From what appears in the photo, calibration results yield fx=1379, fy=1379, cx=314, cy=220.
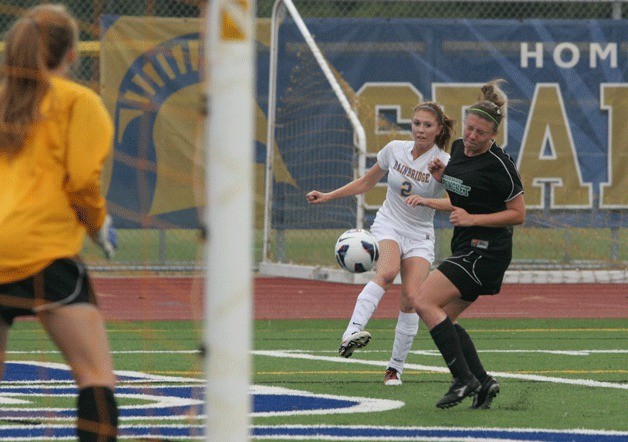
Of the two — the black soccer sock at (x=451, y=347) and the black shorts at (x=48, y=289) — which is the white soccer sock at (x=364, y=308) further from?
the black shorts at (x=48, y=289)

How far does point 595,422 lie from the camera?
7.64 metres

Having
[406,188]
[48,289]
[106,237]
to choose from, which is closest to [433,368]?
[406,188]

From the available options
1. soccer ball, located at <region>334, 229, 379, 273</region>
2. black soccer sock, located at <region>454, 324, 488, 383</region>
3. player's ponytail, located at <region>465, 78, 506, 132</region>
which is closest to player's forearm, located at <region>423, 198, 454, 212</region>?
player's ponytail, located at <region>465, 78, 506, 132</region>

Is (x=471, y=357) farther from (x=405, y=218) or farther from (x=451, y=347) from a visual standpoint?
(x=405, y=218)

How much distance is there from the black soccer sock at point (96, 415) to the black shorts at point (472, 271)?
3.45m

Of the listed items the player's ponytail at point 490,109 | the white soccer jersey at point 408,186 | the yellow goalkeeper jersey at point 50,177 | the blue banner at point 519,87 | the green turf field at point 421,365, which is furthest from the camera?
the blue banner at point 519,87

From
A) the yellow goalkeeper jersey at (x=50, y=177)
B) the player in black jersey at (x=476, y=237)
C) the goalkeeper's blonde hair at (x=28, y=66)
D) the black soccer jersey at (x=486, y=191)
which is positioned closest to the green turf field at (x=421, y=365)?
the player in black jersey at (x=476, y=237)

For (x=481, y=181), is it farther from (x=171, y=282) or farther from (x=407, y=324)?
(x=171, y=282)

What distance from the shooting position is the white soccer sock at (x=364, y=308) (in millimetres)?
9484

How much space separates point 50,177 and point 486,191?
12.5ft

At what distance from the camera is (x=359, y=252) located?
34.8 ft

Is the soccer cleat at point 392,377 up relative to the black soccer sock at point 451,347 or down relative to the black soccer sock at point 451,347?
down

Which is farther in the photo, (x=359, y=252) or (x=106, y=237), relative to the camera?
(x=359, y=252)

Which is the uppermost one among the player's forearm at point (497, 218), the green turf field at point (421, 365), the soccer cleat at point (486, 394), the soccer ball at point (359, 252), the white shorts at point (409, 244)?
the player's forearm at point (497, 218)
